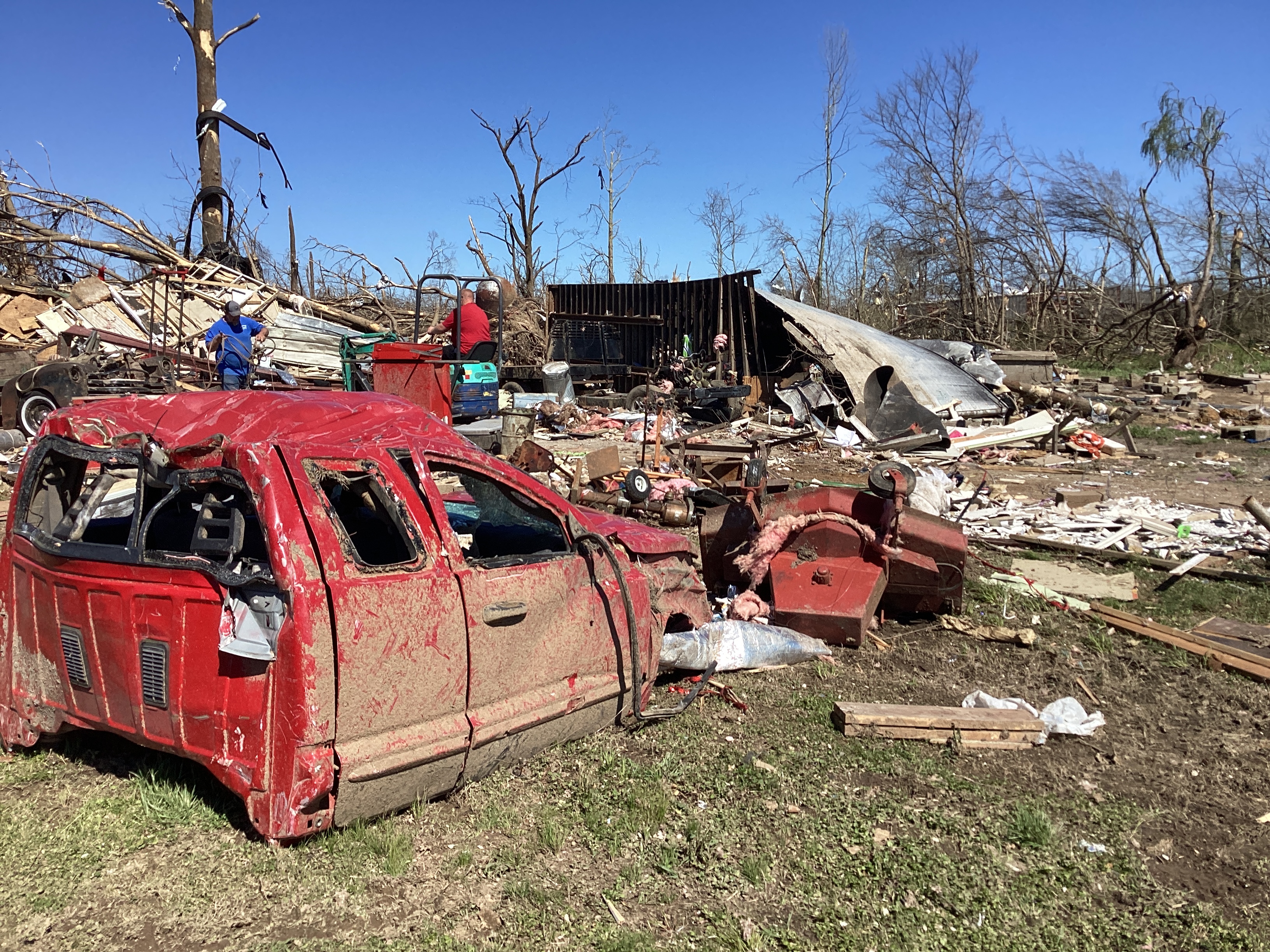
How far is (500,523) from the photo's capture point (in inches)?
191

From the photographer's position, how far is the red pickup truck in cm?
312

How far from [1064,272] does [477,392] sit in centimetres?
2472

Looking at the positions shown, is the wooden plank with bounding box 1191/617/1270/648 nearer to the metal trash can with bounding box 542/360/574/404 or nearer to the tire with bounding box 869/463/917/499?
the tire with bounding box 869/463/917/499

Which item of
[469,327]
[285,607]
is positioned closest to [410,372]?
[469,327]

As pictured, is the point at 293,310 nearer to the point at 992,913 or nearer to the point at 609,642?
the point at 609,642

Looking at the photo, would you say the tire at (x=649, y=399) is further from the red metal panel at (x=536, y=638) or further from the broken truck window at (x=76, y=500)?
the broken truck window at (x=76, y=500)

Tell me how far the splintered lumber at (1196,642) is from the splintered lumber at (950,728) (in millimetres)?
1983

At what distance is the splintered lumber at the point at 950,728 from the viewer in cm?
465

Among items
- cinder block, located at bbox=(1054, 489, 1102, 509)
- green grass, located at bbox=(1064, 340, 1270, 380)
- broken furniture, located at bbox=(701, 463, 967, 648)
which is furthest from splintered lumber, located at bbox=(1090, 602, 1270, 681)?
green grass, located at bbox=(1064, 340, 1270, 380)

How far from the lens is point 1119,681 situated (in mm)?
5645

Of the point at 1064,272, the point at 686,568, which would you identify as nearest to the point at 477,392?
the point at 686,568

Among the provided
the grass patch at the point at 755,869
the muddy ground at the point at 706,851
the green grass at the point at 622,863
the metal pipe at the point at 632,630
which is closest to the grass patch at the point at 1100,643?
the muddy ground at the point at 706,851

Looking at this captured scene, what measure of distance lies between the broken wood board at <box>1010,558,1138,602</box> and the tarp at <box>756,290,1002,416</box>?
9.39 metres

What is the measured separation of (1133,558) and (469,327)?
339 inches
